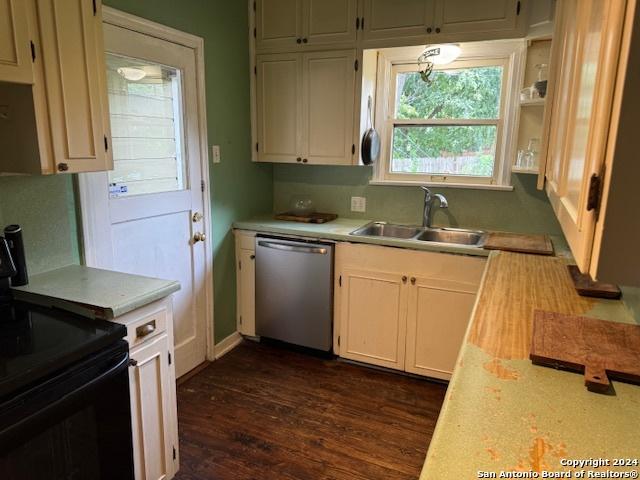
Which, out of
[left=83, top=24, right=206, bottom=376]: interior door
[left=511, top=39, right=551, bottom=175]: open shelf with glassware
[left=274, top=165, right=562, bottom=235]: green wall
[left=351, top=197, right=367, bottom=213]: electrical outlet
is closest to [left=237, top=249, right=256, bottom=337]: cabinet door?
[left=83, top=24, right=206, bottom=376]: interior door

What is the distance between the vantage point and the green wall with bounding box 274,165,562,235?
2.84 m

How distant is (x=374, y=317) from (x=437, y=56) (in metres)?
1.70

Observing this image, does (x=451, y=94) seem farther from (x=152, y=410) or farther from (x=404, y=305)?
(x=152, y=410)

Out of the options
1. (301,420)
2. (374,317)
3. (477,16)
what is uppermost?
(477,16)

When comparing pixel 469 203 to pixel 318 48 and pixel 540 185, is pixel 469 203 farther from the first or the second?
pixel 318 48

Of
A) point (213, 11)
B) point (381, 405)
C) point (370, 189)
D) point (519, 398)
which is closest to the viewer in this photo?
point (519, 398)

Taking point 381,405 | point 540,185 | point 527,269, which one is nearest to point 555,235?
point 527,269

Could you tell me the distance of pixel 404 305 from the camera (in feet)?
8.93

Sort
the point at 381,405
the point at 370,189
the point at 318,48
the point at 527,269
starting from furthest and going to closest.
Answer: the point at 370,189
the point at 318,48
the point at 381,405
the point at 527,269

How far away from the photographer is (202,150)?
276 centimetres

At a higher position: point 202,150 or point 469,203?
point 202,150

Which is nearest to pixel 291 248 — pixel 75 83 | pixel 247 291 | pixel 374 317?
pixel 247 291

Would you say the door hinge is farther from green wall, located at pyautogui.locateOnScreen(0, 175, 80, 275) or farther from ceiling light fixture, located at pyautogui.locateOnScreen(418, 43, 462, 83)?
ceiling light fixture, located at pyautogui.locateOnScreen(418, 43, 462, 83)

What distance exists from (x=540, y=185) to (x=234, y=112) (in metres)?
2.04
